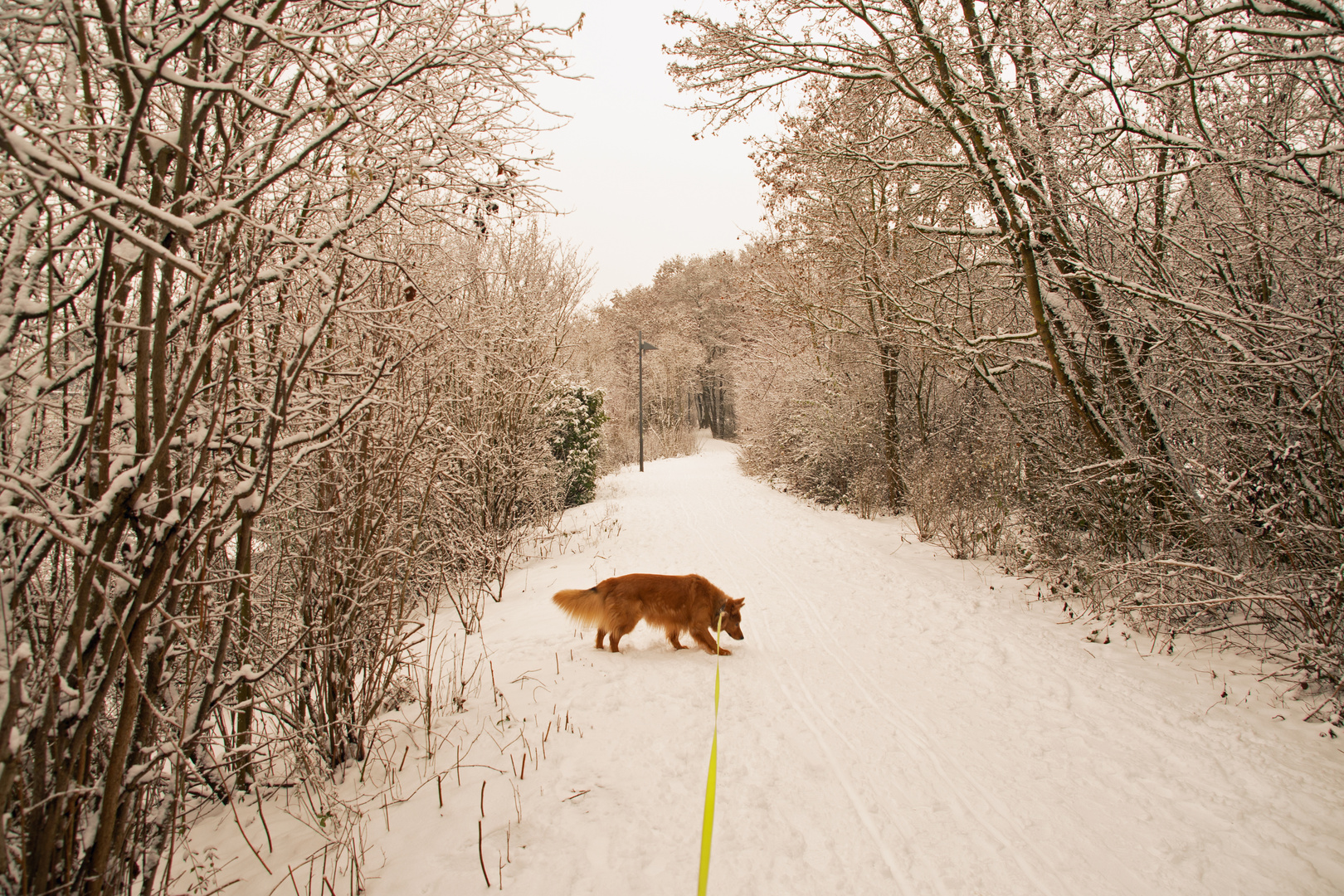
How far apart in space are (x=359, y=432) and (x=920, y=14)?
8.17 m

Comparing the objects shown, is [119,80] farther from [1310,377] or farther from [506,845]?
[1310,377]

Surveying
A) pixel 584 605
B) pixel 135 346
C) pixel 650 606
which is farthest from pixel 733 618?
pixel 135 346

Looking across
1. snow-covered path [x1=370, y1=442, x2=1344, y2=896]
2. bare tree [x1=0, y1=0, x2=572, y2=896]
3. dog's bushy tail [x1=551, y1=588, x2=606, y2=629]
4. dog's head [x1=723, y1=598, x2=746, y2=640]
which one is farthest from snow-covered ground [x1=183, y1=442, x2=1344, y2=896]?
bare tree [x1=0, y1=0, x2=572, y2=896]

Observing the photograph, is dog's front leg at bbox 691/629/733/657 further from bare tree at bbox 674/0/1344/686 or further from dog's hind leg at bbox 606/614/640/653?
bare tree at bbox 674/0/1344/686

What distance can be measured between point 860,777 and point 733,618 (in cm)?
193

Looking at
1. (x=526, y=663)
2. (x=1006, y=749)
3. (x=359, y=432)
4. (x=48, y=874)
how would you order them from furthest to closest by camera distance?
(x=526, y=663)
(x=1006, y=749)
(x=359, y=432)
(x=48, y=874)

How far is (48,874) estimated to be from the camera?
145 centimetres

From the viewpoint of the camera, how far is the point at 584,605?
181 inches

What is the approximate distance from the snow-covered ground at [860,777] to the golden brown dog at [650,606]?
0.75 feet

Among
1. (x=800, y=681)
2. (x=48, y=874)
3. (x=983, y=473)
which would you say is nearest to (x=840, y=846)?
(x=800, y=681)

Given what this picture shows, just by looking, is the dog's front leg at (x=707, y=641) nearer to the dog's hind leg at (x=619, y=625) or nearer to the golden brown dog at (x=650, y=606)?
the golden brown dog at (x=650, y=606)

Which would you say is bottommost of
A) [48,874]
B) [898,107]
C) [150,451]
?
[48,874]

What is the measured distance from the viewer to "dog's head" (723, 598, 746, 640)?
15.4 ft

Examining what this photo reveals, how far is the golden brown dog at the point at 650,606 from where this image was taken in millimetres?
4598
